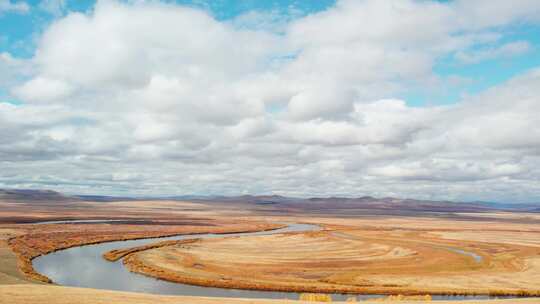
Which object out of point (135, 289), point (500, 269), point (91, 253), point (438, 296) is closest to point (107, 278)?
point (135, 289)

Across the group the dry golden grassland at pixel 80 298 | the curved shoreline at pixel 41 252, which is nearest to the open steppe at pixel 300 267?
the dry golden grassland at pixel 80 298

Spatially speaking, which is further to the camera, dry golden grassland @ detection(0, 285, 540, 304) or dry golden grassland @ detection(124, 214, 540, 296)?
dry golden grassland @ detection(124, 214, 540, 296)

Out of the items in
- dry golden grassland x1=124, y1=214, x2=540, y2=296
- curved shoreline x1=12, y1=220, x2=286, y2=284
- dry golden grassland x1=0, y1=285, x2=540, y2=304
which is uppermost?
dry golden grassland x1=0, y1=285, x2=540, y2=304

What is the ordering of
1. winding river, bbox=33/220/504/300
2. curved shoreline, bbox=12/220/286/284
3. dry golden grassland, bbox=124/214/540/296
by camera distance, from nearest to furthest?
winding river, bbox=33/220/504/300 → curved shoreline, bbox=12/220/286/284 → dry golden grassland, bbox=124/214/540/296

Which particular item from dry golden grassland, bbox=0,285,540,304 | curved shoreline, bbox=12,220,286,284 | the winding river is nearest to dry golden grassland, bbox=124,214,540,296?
the winding river

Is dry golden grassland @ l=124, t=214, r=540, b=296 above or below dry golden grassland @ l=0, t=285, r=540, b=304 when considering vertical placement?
below

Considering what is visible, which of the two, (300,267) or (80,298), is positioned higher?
(80,298)

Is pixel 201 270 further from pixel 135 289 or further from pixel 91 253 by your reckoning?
pixel 91 253

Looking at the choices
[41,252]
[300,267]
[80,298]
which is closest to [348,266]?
[300,267]

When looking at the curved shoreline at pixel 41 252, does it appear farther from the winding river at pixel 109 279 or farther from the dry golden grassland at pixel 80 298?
the dry golden grassland at pixel 80 298

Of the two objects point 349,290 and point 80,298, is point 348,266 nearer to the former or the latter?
point 349,290

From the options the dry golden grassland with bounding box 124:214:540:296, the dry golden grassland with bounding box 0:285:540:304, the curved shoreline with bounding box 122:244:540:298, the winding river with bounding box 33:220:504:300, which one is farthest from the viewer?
the dry golden grassland with bounding box 124:214:540:296

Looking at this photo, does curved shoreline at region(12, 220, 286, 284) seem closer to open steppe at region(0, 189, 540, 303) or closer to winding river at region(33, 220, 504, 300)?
open steppe at region(0, 189, 540, 303)
